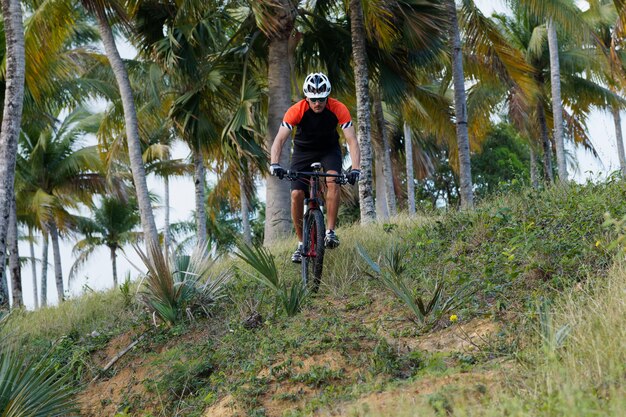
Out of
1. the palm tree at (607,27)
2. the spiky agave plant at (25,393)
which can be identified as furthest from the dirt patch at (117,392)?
the palm tree at (607,27)

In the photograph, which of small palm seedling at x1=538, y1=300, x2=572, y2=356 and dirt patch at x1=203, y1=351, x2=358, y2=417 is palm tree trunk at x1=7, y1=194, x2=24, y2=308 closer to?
dirt patch at x1=203, y1=351, x2=358, y2=417

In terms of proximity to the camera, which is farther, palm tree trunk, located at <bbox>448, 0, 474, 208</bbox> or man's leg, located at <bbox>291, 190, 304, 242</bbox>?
palm tree trunk, located at <bbox>448, 0, 474, 208</bbox>

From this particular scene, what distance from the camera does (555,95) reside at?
22.3 meters

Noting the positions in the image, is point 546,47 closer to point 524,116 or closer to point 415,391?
point 524,116

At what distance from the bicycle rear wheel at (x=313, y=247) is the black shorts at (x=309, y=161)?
0.38 m

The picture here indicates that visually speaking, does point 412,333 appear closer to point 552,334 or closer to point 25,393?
point 552,334

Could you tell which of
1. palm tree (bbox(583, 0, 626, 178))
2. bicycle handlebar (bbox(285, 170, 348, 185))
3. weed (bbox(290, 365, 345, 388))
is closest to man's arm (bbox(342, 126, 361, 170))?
bicycle handlebar (bbox(285, 170, 348, 185))

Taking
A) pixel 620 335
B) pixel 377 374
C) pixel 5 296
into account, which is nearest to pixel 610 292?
pixel 620 335

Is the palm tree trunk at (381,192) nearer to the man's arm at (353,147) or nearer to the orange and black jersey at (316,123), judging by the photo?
the orange and black jersey at (316,123)

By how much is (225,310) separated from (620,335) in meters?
5.23

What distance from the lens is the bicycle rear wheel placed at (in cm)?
865

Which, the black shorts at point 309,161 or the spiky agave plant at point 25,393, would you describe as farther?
the black shorts at point 309,161

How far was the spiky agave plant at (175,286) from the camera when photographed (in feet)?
30.5

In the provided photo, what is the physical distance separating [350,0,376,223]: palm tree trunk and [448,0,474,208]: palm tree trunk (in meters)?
1.89
